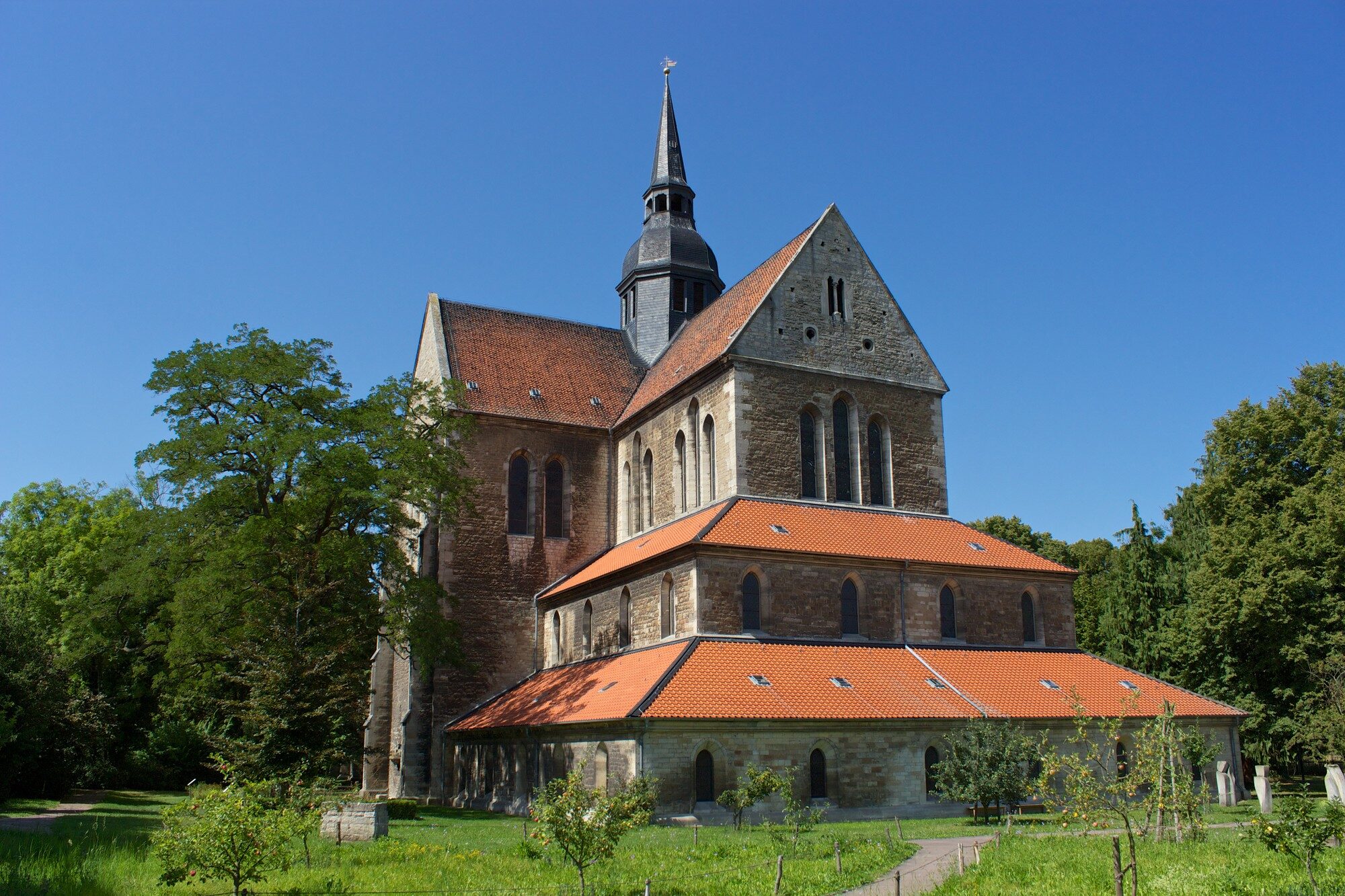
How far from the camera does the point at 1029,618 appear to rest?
31.6 m

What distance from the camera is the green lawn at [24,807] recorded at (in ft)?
85.6

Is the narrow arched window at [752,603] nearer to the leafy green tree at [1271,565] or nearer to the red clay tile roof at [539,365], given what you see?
the red clay tile roof at [539,365]

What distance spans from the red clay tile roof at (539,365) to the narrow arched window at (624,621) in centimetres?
870

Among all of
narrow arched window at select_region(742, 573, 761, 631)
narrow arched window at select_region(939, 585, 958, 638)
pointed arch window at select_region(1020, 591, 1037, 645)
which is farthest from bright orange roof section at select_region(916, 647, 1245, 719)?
narrow arched window at select_region(742, 573, 761, 631)

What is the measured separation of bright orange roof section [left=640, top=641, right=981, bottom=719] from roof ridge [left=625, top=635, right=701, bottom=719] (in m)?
0.09

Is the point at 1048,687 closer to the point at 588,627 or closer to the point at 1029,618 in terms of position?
the point at 1029,618

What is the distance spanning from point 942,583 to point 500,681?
551 inches

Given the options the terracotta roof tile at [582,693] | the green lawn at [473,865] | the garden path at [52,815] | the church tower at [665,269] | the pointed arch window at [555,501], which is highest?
the church tower at [665,269]

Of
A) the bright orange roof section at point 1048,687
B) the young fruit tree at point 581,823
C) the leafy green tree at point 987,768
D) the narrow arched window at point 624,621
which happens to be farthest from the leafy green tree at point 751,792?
the narrow arched window at point 624,621

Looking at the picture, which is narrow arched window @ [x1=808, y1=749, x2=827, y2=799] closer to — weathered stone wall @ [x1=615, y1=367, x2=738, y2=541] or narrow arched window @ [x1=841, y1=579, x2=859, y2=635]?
narrow arched window @ [x1=841, y1=579, x2=859, y2=635]

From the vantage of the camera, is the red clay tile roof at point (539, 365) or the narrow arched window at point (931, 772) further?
the red clay tile roof at point (539, 365)

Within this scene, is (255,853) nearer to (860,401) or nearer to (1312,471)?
(860,401)

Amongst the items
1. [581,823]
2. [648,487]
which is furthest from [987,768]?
[648,487]

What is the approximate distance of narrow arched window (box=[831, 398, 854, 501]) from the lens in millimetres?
32469
